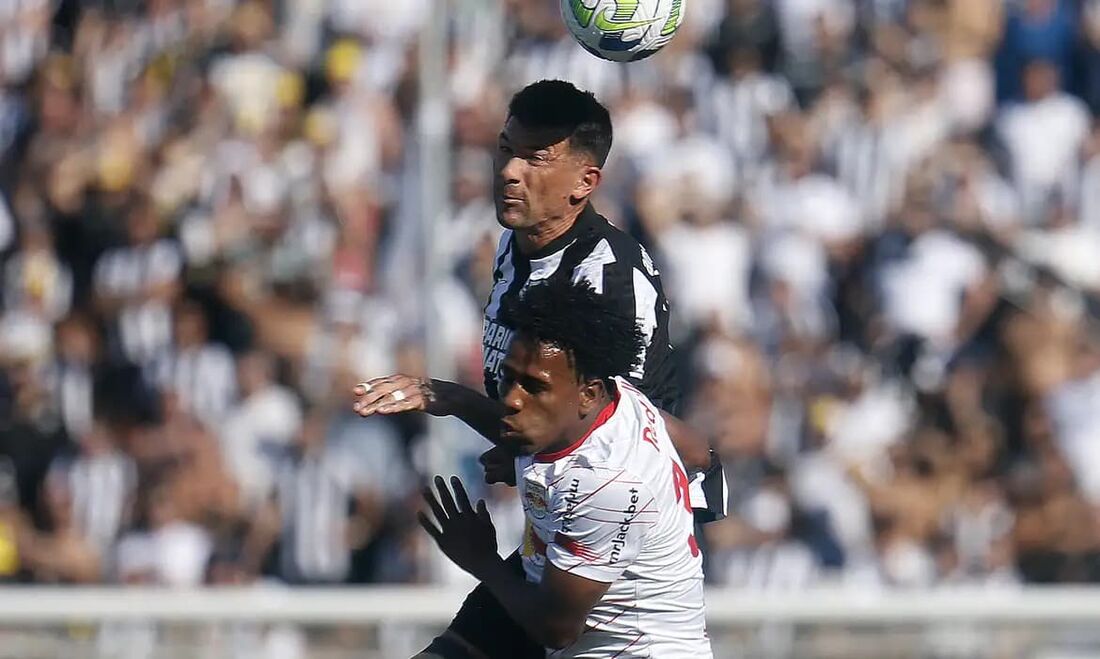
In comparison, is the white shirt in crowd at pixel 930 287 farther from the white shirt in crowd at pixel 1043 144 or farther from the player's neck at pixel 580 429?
the player's neck at pixel 580 429

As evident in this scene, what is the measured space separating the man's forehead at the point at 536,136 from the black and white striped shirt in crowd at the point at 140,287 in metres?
7.27

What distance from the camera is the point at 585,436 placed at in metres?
5.47

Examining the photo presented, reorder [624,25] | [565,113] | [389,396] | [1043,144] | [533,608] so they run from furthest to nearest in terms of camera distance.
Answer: [1043,144], [624,25], [565,113], [389,396], [533,608]

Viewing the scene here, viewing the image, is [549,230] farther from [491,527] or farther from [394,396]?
[491,527]

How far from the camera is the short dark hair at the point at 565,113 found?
6.23m

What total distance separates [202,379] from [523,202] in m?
6.98

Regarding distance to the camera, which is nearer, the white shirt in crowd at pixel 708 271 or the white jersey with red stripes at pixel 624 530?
the white jersey with red stripes at pixel 624 530

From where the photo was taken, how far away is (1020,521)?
465 inches

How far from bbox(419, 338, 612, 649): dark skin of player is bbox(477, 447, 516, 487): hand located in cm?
26

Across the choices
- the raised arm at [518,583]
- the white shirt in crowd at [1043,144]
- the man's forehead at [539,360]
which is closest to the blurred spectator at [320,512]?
the white shirt in crowd at [1043,144]

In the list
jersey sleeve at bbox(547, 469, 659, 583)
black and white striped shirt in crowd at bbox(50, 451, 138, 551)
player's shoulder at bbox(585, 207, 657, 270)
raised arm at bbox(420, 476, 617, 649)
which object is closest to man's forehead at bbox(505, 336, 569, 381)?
jersey sleeve at bbox(547, 469, 659, 583)

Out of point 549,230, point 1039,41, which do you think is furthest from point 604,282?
point 1039,41

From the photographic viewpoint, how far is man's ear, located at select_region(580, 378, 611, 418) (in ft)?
17.8

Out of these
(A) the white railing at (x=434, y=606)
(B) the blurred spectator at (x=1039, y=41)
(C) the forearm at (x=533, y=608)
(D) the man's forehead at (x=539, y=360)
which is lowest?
(A) the white railing at (x=434, y=606)
